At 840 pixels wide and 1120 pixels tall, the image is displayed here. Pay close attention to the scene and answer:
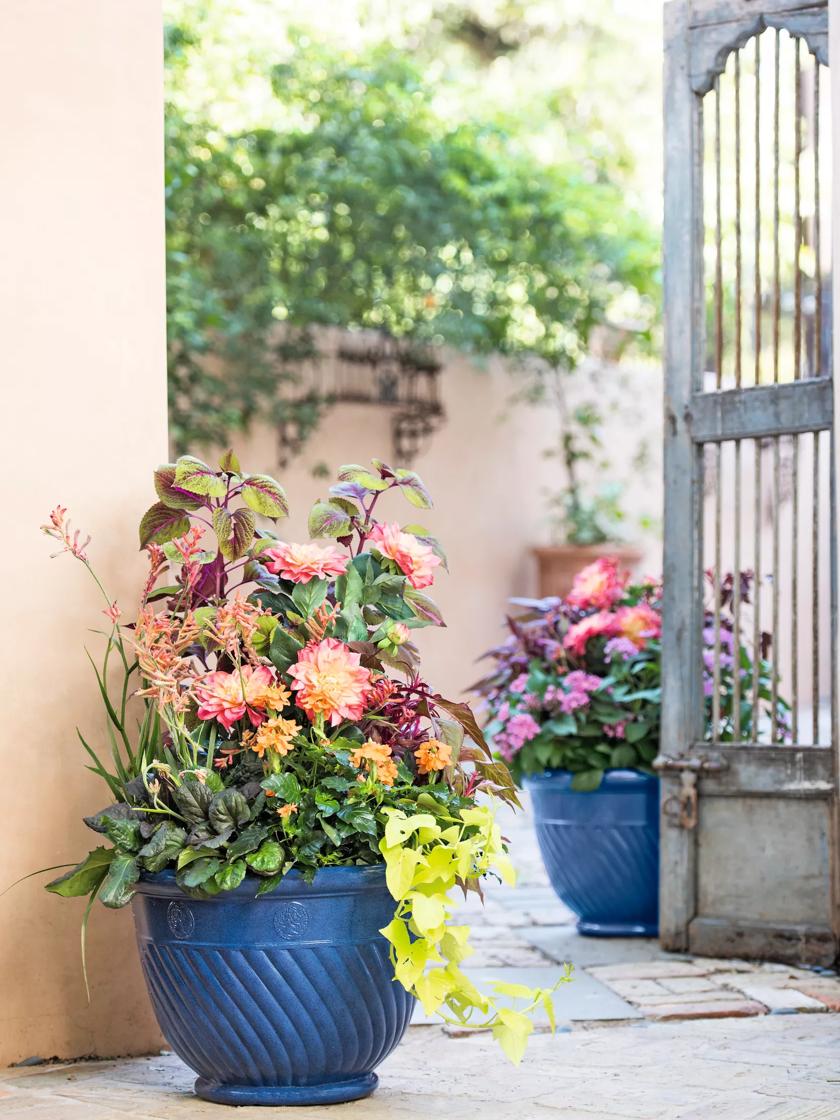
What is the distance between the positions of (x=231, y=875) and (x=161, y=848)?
140mm

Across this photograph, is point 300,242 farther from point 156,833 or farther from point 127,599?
point 156,833

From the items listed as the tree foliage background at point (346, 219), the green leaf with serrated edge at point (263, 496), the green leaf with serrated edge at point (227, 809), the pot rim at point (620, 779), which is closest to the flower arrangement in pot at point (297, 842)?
the green leaf with serrated edge at point (227, 809)

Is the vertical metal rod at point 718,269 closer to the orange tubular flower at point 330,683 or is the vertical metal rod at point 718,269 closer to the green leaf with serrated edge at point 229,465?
A: the green leaf with serrated edge at point 229,465

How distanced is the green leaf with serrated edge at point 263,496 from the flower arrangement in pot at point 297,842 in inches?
4.1

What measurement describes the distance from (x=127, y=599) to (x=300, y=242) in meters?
5.44

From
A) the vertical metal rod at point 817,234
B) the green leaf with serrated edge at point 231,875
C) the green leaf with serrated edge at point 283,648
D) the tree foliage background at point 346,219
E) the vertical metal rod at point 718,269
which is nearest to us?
the green leaf with serrated edge at point 231,875

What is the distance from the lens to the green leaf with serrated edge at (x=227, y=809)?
2.48 meters

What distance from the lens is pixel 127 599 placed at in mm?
3031

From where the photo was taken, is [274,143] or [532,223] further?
[532,223]

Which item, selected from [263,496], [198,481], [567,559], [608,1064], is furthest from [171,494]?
[567,559]

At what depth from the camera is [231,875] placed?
2436mm

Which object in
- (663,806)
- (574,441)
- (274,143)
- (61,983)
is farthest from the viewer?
(574,441)

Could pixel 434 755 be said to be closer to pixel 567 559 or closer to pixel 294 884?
pixel 294 884

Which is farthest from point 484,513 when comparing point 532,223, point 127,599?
point 127,599
